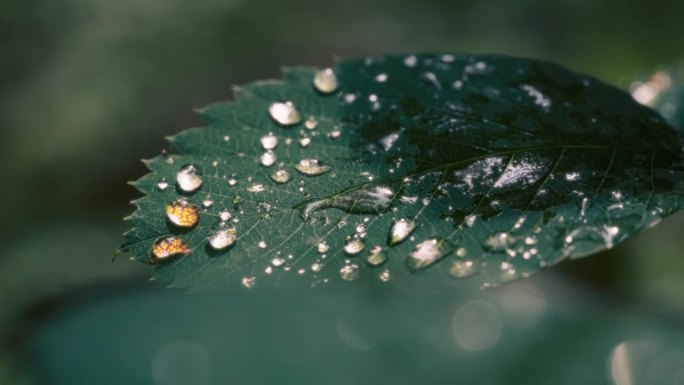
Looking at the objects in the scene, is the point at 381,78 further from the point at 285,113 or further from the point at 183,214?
the point at 183,214

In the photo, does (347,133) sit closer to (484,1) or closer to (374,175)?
(374,175)

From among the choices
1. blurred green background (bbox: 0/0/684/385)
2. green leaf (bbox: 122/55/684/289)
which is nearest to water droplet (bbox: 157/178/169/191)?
green leaf (bbox: 122/55/684/289)

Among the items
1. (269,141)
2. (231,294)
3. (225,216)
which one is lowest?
(225,216)

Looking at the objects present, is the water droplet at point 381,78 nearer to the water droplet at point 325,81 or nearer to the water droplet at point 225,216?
the water droplet at point 325,81

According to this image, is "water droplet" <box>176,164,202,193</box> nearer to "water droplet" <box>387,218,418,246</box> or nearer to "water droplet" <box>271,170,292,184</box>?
"water droplet" <box>271,170,292,184</box>

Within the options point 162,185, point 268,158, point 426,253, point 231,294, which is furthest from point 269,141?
point 231,294

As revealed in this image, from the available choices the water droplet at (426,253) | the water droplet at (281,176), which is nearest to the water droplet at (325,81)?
the water droplet at (281,176)
